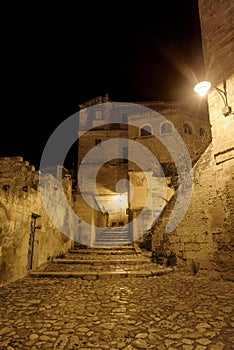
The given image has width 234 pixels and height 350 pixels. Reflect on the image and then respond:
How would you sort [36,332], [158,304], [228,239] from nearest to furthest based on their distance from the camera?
[36,332] → [158,304] → [228,239]

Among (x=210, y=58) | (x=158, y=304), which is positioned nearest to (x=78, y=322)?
(x=158, y=304)

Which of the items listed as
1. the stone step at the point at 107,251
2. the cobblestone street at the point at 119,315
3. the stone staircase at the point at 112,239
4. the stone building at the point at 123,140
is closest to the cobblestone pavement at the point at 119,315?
the cobblestone street at the point at 119,315

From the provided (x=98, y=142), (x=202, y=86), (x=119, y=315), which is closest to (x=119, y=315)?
(x=119, y=315)

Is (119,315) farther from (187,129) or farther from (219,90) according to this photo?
(187,129)

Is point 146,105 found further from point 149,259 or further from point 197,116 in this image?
point 149,259

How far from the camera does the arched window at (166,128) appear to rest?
20972mm

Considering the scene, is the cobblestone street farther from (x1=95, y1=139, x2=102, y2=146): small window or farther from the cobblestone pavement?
(x1=95, y1=139, x2=102, y2=146): small window

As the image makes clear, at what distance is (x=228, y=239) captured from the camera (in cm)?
547

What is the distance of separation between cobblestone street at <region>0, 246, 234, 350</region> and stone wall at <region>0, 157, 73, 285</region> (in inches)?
23.3

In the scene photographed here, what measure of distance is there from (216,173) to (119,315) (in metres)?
4.37

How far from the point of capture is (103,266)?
7648mm

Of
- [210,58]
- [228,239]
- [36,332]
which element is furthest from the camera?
[210,58]

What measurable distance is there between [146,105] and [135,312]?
880 inches

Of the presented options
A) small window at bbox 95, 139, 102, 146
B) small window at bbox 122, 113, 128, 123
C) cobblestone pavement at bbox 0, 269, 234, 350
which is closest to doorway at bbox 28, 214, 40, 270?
cobblestone pavement at bbox 0, 269, 234, 350
